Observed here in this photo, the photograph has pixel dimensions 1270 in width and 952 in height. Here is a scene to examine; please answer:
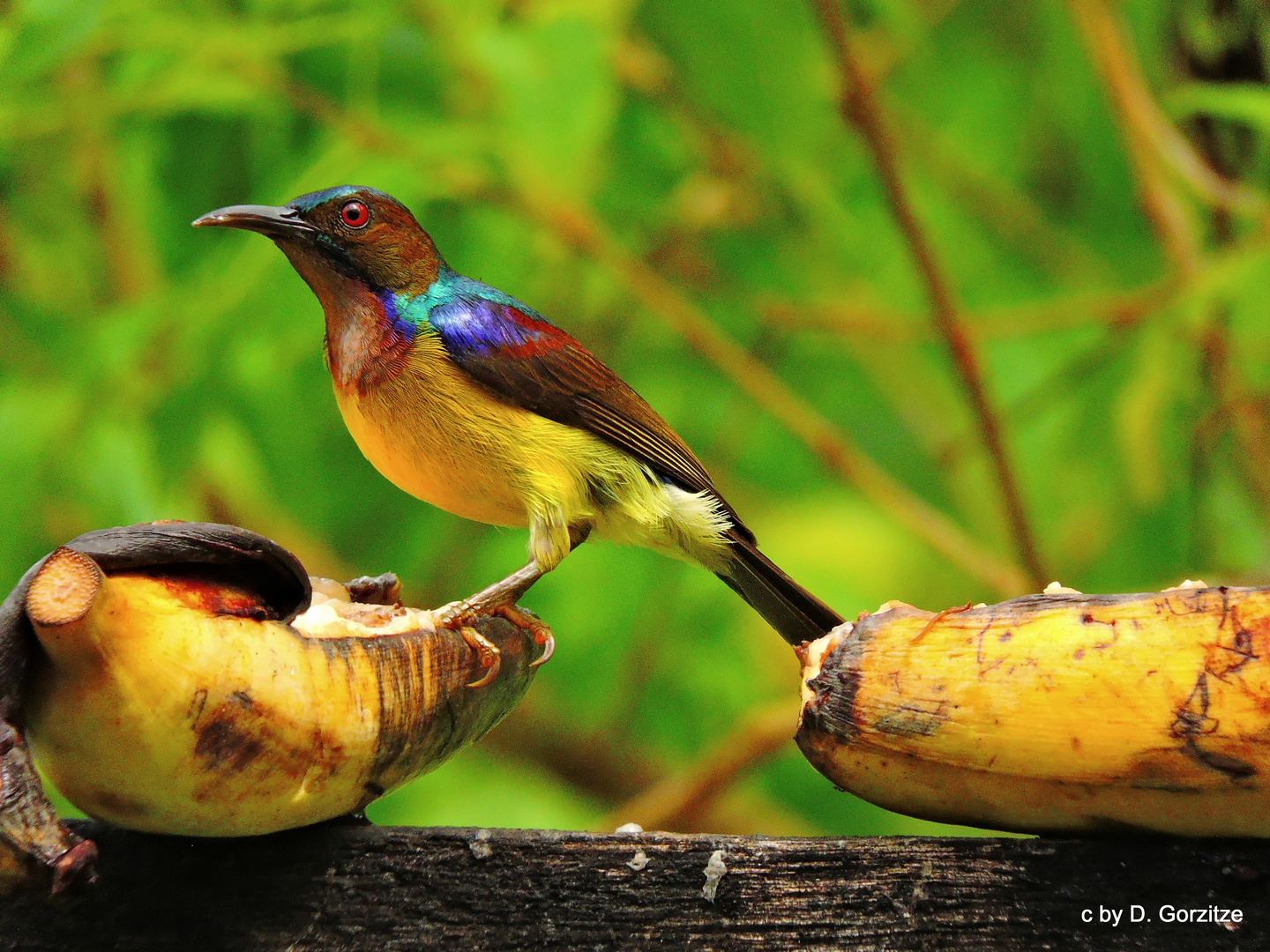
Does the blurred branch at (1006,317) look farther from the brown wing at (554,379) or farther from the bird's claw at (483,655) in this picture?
the bird's claw at (483,655)

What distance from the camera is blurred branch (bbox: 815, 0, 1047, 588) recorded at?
3.54 m

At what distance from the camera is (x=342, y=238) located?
7.86 feet

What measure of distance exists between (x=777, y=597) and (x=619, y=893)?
98cm

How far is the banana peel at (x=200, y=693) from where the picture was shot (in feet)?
4.24

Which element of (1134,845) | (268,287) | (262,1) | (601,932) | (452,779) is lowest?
(601,932)

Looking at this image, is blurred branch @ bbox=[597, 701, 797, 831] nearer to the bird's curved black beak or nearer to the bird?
the bird

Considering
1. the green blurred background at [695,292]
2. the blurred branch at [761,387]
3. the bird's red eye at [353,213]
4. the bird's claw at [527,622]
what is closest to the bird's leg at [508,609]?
the bird's claw at [527,622]

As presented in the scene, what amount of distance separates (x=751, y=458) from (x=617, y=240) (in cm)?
119

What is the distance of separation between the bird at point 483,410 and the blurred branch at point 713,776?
139cm

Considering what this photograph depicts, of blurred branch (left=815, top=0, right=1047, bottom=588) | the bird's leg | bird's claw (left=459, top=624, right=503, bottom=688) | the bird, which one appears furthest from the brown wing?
blurred branch (left=815, top=0, right=1047, bottom=588)

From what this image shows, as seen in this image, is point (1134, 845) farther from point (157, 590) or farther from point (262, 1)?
point (262, 1)

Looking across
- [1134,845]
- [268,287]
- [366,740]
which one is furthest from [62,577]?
[268,287]

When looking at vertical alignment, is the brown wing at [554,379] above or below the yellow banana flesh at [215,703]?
above

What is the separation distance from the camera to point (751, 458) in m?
5.15
